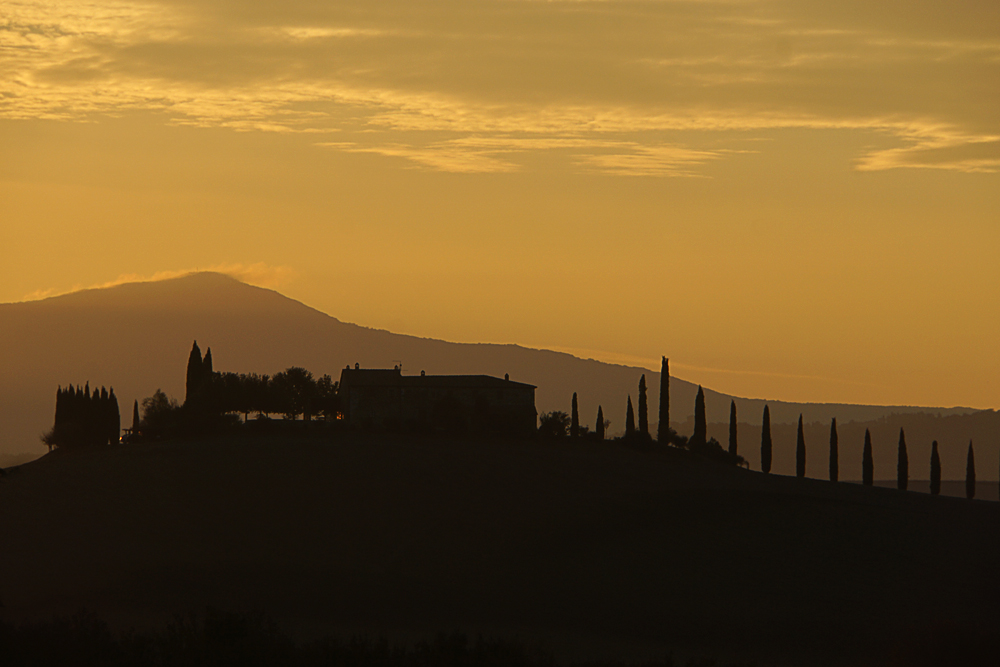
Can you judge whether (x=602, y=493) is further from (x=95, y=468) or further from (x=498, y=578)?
(x=95, y=468)

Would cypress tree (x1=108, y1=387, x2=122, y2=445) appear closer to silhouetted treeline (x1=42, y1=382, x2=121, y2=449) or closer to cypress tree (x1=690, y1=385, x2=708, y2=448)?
silhouetted treeline (x1=42, y1=382, x2=121, y2=449)

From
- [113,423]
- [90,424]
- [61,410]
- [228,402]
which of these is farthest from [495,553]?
[61,410]

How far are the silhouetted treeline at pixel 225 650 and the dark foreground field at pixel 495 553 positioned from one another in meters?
4.00

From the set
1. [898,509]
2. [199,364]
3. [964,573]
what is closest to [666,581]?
A: [964,573]

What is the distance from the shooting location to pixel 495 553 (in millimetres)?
47281

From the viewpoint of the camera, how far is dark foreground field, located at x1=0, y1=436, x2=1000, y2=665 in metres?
38.6

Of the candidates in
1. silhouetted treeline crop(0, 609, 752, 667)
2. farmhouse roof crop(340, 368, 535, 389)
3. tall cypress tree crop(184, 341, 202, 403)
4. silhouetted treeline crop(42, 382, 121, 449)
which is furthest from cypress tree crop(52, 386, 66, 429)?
silhouetted treeline crop(0, 609, 752, 667)

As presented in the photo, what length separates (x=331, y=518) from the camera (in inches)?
2044

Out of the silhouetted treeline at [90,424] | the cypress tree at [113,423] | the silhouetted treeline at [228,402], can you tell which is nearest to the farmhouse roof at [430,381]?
the silhouetted treeline at [228,402]

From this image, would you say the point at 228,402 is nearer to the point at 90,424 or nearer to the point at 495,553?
the point at 90,424

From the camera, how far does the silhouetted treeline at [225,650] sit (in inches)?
1107

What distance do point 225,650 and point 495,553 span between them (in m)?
19.2

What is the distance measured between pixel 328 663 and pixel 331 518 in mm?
23436

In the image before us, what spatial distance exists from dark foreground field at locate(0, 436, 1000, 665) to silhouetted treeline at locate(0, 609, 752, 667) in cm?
400
